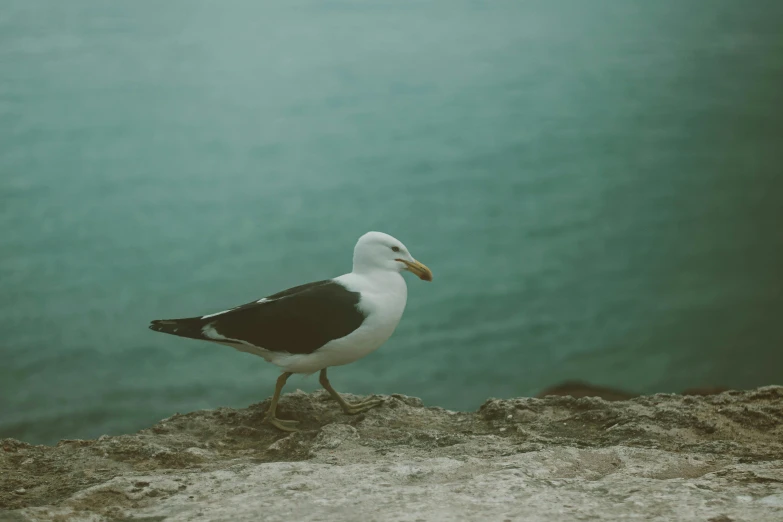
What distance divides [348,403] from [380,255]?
619 mm

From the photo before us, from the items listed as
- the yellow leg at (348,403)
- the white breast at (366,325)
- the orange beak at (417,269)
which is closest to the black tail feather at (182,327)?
the white breast at (366,325)

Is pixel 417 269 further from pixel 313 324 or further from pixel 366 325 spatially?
pixel 313 324

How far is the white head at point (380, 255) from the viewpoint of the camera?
3.12m

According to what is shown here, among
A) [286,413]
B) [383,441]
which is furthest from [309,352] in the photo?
[383,441]

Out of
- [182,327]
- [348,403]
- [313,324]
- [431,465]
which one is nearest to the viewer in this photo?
[431,465]

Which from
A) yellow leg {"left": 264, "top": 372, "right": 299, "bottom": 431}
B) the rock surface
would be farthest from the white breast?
the rock surface

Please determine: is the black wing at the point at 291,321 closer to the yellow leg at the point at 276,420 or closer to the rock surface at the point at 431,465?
the yellow leg at the point at 276,420

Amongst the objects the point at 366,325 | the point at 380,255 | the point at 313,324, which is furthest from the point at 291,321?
the point at 380,255

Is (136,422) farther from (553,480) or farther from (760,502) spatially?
(760,502)

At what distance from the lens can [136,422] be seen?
4.55 meters

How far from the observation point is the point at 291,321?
2982 millimetres

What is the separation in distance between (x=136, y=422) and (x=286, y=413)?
1.78m

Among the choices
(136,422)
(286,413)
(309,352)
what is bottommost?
(136,422)

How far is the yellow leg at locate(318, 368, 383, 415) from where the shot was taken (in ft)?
10.2
